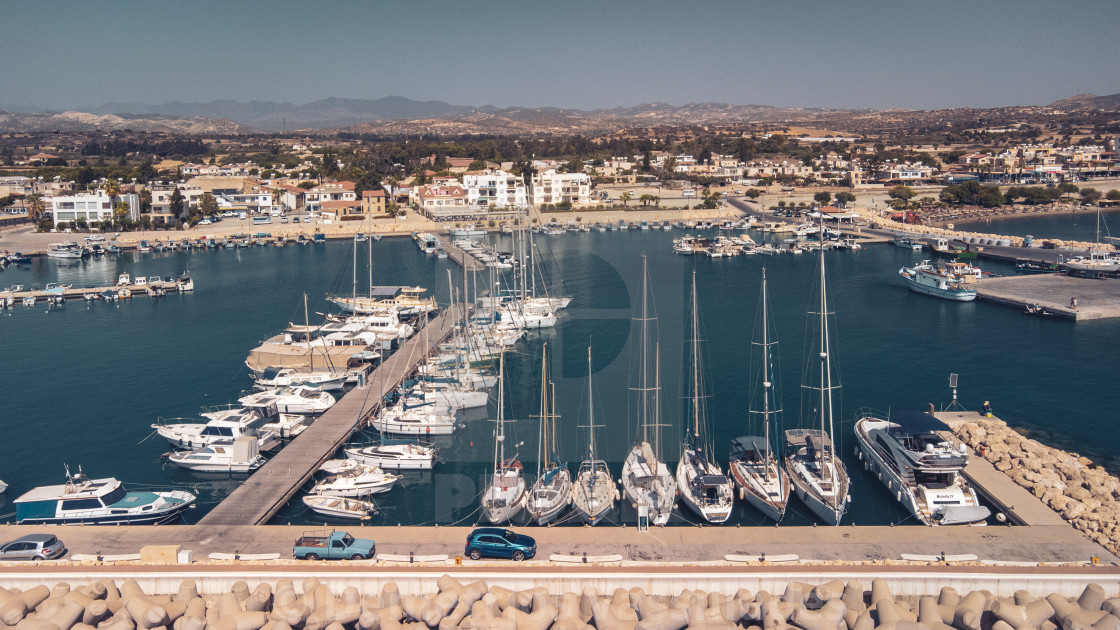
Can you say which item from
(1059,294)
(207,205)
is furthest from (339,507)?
(207,205)

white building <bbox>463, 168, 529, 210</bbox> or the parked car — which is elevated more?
white building <bbox>463, 168, 529, 210</bbox>

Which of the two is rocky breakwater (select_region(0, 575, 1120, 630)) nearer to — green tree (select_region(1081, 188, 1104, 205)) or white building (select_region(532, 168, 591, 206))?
white building (select_region(532, 168, 591, 206))

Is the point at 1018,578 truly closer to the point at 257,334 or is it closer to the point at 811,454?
the point at 811,454

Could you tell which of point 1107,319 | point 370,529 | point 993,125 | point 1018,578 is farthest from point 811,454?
point 993,125

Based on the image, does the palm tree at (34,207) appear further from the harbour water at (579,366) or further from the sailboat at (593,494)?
the sailboat at (593,494)


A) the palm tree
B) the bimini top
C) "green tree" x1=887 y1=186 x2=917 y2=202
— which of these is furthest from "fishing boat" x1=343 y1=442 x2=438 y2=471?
"green tree" x1=887 y1=186 x2=917 y2=202
